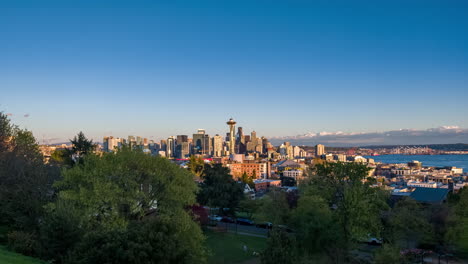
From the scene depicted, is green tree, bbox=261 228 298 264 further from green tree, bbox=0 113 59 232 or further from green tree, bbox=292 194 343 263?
green tree, bbox=0 113 59 232

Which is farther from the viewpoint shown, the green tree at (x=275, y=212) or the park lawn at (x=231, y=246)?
the green tree at (x=275, y=212)

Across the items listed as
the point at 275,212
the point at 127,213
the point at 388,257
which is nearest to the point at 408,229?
the point at 388,257

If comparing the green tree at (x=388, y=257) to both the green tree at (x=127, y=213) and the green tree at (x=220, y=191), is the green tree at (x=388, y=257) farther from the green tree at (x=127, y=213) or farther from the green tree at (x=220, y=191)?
the green tree at (x=220, y=191)

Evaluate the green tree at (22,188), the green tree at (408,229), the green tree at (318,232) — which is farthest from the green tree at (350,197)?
the green tree at (22,188)

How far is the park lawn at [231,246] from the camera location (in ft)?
82.3

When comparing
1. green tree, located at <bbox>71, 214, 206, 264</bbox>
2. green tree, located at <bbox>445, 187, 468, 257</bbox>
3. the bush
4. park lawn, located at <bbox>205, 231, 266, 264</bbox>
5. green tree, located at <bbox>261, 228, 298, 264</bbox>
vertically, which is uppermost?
green tree, located at <bbox>71, 214, 206, 264</bbox>

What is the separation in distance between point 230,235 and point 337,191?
11.9 meters

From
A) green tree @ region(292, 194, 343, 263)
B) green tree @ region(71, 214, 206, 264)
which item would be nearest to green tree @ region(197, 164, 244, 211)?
green tree @ region(292, 194, 343, 263)

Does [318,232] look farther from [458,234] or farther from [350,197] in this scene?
[458,234]

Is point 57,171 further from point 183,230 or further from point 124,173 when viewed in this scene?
point 183,230

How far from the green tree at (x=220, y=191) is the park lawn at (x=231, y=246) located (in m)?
4.98

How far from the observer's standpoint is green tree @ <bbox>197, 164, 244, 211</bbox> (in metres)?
37.9

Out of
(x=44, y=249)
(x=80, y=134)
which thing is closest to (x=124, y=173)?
(x=44, y=249)

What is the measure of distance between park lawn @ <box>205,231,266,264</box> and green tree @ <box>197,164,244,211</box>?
4.98 m
